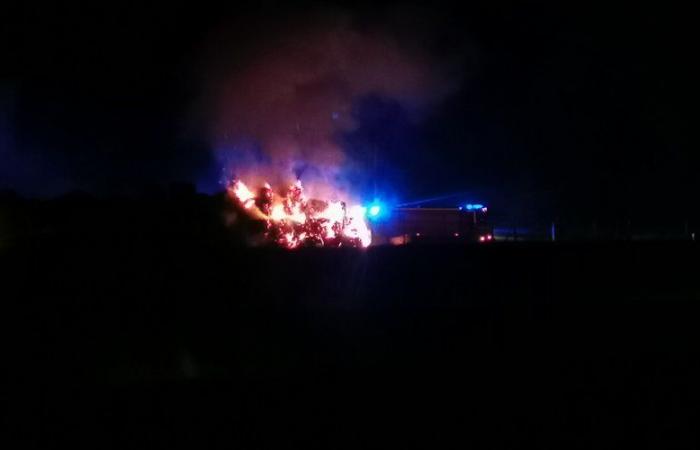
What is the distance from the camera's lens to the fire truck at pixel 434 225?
77.0ft

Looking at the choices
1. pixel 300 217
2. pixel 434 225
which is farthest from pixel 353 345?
pixel 434 225

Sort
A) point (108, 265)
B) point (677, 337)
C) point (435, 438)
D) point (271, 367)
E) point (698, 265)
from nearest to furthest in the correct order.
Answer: point (435, 438), point (271, 367), point (677, 337), point (108, 265), point (698, 265)

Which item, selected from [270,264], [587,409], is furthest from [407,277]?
[587,409]

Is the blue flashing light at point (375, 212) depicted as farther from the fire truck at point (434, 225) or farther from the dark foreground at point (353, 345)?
the dark foreground at point (353, 345)

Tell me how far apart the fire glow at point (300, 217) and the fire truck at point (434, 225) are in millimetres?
1606

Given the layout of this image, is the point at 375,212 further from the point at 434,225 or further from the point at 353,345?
the point at 353,345

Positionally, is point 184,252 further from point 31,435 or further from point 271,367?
point 31,435

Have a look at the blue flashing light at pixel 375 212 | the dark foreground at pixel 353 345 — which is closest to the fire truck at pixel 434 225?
the blue flashing light at pixel 375 212

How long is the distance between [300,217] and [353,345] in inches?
463

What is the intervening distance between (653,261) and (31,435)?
33.9 feet

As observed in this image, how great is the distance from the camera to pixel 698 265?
39.0 ft

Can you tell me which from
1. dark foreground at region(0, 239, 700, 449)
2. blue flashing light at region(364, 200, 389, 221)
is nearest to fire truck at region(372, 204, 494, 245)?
blue flashing light at region(364, 200, 389, 221)

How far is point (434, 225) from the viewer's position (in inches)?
974

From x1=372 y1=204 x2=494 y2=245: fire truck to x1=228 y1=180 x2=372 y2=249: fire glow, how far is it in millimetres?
1606
